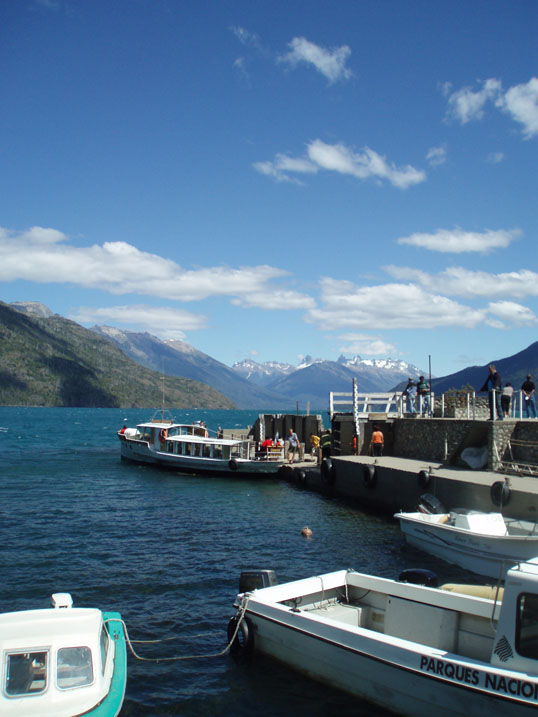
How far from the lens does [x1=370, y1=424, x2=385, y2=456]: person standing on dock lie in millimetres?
32062

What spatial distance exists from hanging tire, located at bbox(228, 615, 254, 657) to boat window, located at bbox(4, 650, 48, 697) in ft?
14.0

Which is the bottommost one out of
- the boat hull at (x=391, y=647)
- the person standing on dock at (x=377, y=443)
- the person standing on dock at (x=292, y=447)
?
the boat hull at (x=391, y=647)

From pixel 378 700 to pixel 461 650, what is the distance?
5.80ft

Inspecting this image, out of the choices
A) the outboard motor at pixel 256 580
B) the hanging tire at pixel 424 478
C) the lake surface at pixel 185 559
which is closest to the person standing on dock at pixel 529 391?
the hanging tire at pixel 424 478

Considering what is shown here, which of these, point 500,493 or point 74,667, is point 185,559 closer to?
point 74,667

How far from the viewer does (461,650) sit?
34.1 ft

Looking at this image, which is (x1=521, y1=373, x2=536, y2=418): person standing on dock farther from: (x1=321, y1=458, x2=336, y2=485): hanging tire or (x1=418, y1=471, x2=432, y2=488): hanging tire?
(x1=321, y1=458, x2=336, y2=485): hanging tire

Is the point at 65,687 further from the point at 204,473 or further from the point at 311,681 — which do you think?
the point at 204,473

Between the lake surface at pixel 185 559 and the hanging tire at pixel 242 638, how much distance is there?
24cm

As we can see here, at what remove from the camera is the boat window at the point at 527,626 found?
27.4 feet

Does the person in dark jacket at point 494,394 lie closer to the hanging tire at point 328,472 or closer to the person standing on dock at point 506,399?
the person standing on dock at point 506,399

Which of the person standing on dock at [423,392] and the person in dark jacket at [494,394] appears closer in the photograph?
the person in dark jacket at [494,394]

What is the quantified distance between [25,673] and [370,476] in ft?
68.3

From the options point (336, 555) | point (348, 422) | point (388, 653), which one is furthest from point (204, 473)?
point (388, 653)
